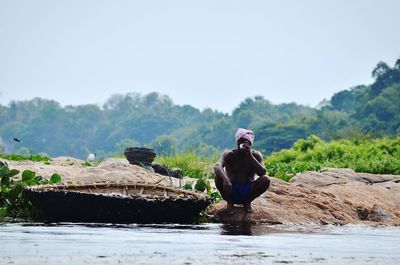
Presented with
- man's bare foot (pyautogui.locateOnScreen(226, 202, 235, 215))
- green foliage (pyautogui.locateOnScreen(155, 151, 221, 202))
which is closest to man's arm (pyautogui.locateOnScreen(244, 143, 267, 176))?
man's bare foot (pyautogui.locateOnScreen(226, 202, 235, 215))

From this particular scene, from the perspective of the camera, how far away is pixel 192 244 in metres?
9.21

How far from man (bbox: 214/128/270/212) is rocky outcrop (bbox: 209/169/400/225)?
33 cm

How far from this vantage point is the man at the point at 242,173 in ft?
38.2

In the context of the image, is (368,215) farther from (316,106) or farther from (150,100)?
(150,100)

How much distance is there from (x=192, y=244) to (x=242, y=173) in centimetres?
284

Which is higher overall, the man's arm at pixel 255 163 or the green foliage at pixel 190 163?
the green foliage at pixel 190 163

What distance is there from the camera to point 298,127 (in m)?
66.9

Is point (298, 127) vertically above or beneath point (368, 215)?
above

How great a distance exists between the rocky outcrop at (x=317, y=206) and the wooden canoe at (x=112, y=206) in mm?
576

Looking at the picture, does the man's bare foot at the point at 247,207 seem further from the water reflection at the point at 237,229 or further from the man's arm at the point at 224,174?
the man's arm at the point at 224,174

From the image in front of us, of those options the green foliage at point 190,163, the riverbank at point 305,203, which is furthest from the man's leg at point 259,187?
the green foliage at point 190,163

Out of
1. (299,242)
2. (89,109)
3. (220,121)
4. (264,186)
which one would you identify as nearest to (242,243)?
(299,242)

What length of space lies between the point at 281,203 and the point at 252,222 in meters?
0.87

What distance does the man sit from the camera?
11633mm
